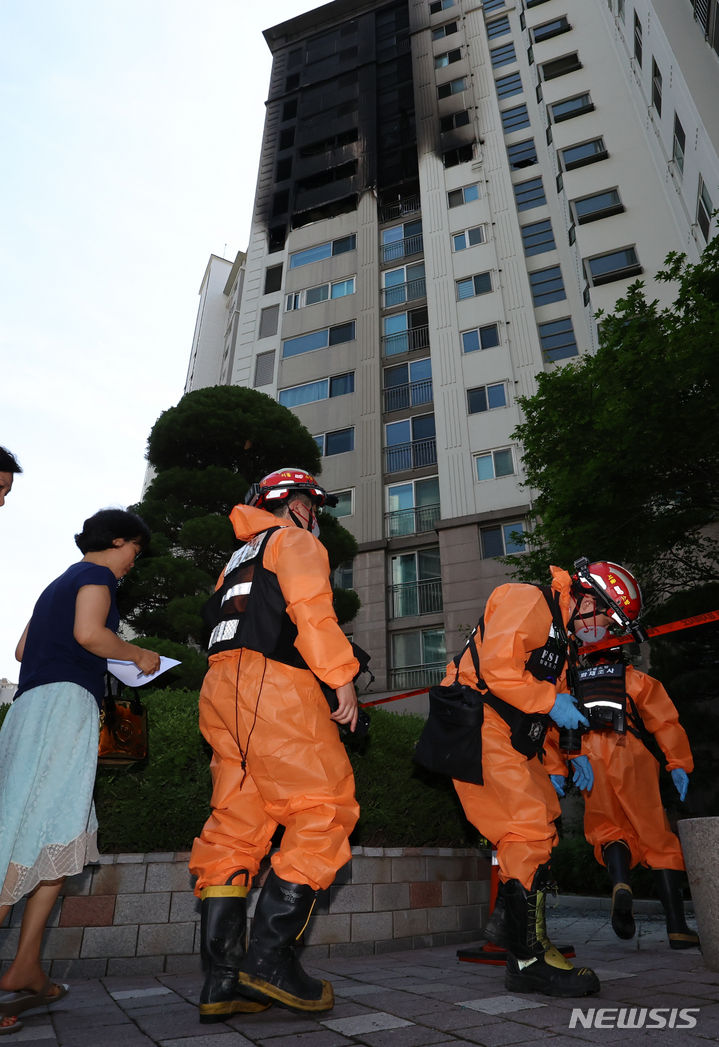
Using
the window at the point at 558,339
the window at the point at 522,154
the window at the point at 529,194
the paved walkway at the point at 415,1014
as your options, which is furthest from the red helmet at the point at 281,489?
the window at the point at 522,154

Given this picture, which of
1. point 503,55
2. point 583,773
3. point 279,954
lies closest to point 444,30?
point 503,55

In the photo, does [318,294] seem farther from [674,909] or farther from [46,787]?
[46,787]

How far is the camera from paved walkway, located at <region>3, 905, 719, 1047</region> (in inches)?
85.0

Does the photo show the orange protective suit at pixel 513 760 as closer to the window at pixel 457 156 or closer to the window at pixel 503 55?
the window at pixel 457 156

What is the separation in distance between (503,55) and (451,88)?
119 inches

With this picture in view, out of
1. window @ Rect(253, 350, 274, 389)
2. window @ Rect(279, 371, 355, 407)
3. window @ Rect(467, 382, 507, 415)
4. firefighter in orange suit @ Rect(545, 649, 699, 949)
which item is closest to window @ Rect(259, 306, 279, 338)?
window @ Rect(253, 350, 274, 389)

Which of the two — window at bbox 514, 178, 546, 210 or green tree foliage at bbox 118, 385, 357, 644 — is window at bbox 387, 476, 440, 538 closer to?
green tree foliage at bbox 118, 385, 357, 644

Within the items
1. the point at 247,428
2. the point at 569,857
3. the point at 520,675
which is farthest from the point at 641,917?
the point at 247,428

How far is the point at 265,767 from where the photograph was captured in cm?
262

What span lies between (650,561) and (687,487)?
1.45 m

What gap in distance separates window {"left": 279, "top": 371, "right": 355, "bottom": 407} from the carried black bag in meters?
23.0

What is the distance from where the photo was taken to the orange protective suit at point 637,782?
473 centimetres

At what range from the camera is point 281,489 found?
3.48m

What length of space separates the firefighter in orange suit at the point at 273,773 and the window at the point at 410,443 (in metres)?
21.1
